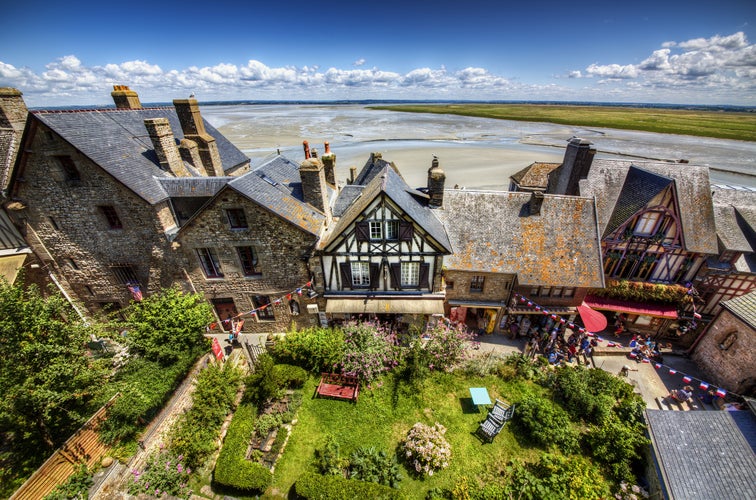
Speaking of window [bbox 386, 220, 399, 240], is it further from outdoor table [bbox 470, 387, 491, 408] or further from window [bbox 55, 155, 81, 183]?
window [bbox 55, 155, 81, 183]

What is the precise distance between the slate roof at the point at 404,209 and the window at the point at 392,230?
2.99ft

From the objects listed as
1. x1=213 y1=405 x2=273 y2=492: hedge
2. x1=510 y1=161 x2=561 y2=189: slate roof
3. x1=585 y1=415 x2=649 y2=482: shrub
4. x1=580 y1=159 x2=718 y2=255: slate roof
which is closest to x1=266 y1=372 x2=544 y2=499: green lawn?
x1=213 y1=405 x2=273 y2=492: hedge

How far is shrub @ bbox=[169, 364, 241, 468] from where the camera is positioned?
1180 cm

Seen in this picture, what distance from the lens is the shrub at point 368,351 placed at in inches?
581

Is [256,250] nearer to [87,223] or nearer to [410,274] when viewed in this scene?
[410,274]

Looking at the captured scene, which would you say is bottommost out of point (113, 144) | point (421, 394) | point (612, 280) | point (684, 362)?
point (684, 362)

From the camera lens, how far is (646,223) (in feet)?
59.5

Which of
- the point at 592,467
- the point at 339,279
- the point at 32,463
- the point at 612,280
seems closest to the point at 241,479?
the point at 32,463

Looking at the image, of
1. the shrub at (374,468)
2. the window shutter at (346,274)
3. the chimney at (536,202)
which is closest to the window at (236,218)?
the window shutter at (346,274)

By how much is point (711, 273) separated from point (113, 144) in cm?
3541

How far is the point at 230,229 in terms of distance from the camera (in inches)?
594

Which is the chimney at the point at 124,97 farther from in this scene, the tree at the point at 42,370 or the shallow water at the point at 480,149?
the shallow water at the point at 480,149

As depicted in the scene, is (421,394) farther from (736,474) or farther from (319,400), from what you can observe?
(736,474)

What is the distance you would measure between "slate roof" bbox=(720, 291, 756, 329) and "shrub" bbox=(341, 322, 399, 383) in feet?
57.2
